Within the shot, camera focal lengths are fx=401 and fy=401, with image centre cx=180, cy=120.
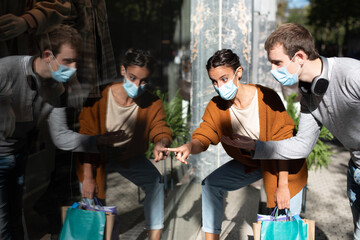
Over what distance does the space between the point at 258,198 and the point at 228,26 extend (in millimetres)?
2044

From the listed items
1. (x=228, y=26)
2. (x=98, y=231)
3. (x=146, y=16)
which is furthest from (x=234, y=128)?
(x=228, y=26)

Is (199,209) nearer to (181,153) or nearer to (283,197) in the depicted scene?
(283,197)

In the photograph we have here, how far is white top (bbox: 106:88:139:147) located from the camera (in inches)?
78.5

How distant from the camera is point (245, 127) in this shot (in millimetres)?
2771

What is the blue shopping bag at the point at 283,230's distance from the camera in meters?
2.54

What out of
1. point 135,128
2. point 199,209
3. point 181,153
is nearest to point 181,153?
point 181,153

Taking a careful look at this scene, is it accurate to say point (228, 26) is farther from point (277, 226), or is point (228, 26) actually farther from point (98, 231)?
point (98, 231)

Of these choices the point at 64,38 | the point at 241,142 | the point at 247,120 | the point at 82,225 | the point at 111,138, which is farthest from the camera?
the point at 247,120

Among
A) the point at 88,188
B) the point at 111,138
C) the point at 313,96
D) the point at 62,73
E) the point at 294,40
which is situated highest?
the point at 294,40

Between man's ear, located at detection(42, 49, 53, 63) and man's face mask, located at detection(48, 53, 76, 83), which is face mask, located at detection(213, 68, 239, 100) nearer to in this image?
man's face mask, located at detection(48, 53, 76, 83)

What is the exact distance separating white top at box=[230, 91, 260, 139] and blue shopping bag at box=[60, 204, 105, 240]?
1.19 m

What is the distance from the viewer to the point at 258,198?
15.6ft

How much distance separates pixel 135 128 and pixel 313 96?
1.14 meters

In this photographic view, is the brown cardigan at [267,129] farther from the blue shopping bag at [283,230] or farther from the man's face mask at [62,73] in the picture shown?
the man's face mask at [62,73]
